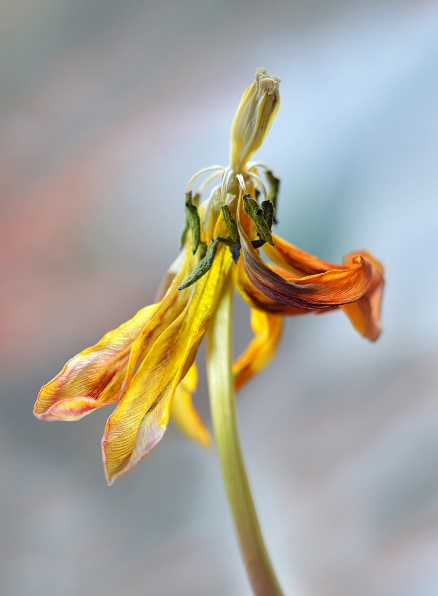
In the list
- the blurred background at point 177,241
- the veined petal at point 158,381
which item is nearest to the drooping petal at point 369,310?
the veined petal at point 158,381

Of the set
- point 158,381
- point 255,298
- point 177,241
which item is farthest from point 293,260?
point 177,241

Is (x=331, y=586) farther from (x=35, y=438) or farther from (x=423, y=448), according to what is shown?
(x=35, y=438)

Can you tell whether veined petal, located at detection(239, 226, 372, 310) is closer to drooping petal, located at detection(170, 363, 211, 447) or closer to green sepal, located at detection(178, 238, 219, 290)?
green sepal, located at detection(178, 238, 219, 290)

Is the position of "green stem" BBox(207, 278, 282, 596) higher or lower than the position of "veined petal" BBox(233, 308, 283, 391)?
lower

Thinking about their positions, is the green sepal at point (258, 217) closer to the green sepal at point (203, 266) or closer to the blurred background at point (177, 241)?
the green sepal at point (203, 266)

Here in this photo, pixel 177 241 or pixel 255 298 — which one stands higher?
pixel 177 241

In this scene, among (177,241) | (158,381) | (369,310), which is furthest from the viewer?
(177,241)

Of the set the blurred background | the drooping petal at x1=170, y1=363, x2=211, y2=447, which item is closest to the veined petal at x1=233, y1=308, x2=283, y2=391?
the drooping petal at x1=170, y1=363, x2=211, y2=447

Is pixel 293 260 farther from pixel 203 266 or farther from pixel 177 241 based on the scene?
pixel 177 241
